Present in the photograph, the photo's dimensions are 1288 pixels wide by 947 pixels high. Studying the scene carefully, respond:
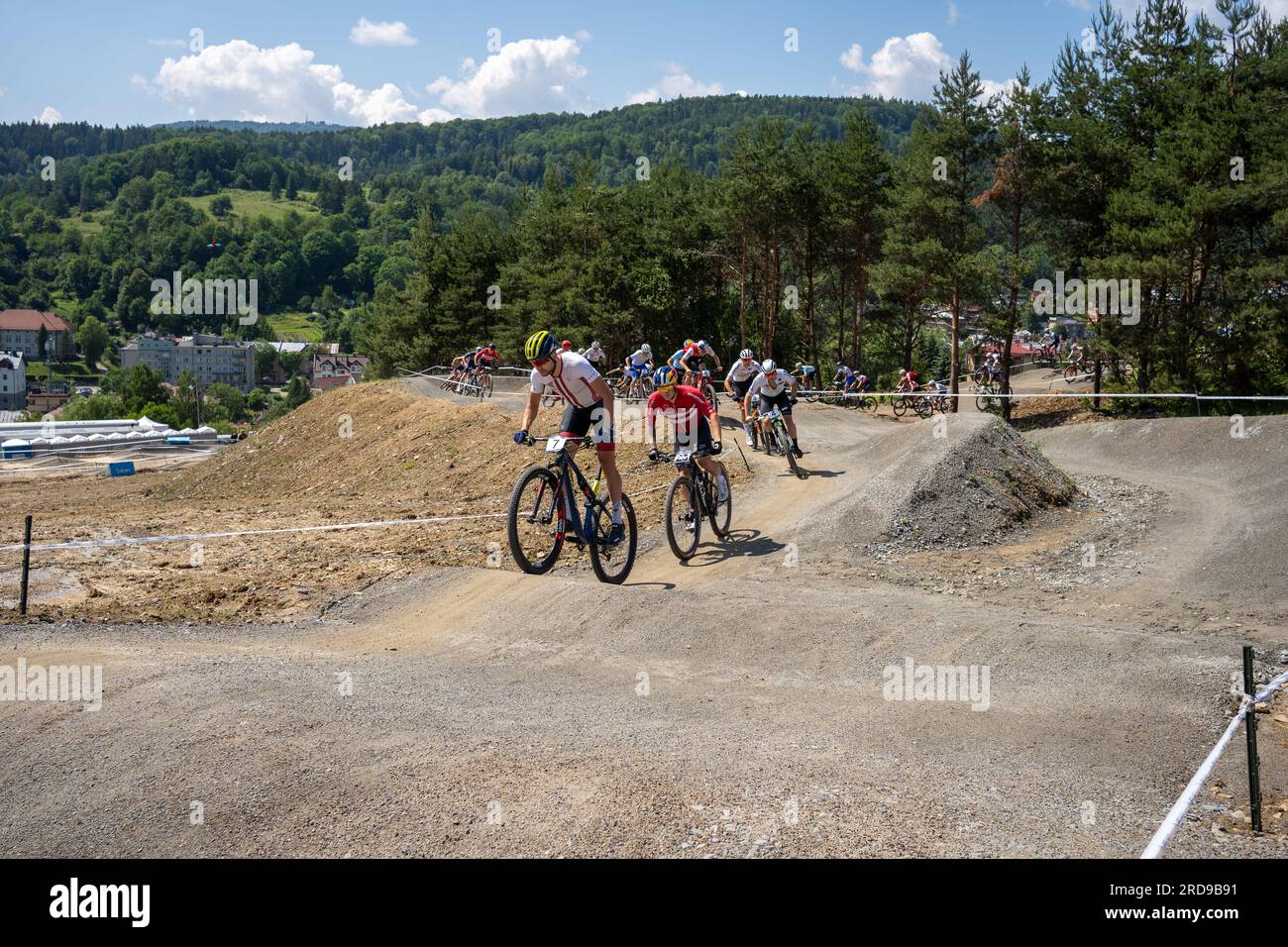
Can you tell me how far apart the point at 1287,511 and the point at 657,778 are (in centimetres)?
1258

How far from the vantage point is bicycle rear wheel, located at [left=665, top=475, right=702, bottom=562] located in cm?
1282

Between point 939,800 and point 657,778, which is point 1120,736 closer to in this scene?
point 939,800

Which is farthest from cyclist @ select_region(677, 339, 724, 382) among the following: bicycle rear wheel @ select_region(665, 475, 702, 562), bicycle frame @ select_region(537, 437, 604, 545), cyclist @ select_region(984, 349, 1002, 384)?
cyclist @ select_region(984, 349, 1002, 384)

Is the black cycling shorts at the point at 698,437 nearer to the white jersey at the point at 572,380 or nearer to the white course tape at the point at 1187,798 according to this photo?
the white jersey at the point at 572,380

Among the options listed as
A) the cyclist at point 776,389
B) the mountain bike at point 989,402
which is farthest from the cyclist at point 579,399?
the mountain bike at point 989,402

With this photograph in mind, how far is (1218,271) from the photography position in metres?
31.1

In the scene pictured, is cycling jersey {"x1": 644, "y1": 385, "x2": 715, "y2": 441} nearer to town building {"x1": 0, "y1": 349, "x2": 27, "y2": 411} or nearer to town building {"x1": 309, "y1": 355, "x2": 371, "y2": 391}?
town building {"x1": 309, "y1": 355, "x2": 371, "y2": 391}

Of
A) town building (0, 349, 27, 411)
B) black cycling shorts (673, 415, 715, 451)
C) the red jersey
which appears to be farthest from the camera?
town building (0, 349, 27, 411)

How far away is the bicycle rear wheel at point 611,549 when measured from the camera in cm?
1143

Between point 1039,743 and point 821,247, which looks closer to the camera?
point 1039,743

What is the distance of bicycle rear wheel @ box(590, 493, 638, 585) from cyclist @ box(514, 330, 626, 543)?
0.36 feet

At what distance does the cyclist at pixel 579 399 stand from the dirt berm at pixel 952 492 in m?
4.21

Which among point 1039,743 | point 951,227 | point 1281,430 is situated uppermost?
point 951,227
